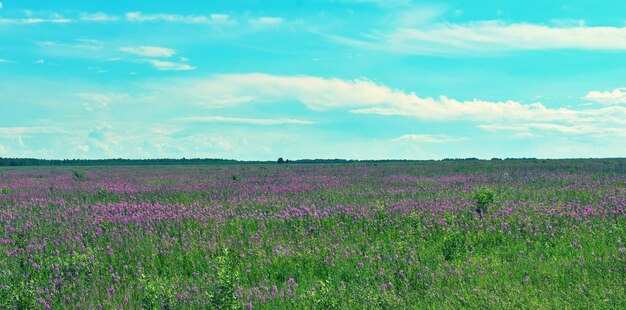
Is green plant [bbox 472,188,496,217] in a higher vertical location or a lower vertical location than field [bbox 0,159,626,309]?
higher

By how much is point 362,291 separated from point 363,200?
25.0ft

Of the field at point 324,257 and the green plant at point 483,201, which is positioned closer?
the field at point 324,257

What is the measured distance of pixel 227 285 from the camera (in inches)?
192

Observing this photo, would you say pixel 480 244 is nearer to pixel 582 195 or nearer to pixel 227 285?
pixel 227 285

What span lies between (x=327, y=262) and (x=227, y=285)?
178cm

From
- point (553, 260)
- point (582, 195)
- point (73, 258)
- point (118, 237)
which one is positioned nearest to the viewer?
point (553, 260)

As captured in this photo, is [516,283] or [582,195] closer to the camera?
[516,283]

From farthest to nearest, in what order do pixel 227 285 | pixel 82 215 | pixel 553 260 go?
pixel 82 215
pixel 553 260
pixel 227 285

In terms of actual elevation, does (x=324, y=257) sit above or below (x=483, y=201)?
below

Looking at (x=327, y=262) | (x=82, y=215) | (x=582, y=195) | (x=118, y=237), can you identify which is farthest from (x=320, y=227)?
(x=582, y=195)

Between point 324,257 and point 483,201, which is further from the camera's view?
point 483,201

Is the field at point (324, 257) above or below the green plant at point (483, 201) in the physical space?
below

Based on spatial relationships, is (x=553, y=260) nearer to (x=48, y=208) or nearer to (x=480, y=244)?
(x=480, y=244)

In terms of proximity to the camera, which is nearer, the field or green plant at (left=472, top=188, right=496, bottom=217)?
the field
